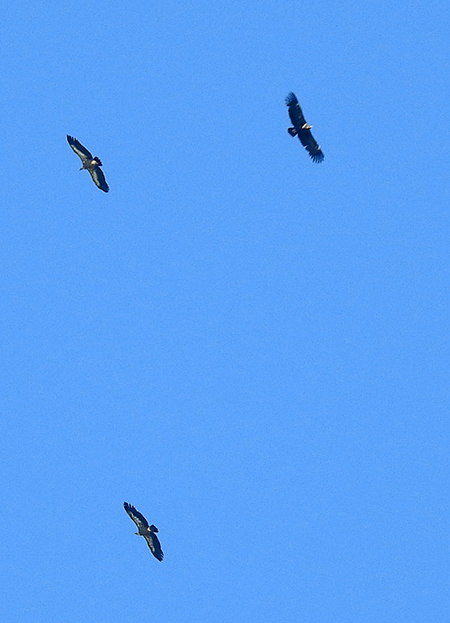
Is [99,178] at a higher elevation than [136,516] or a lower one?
higher

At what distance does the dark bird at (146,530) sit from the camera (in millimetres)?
49219

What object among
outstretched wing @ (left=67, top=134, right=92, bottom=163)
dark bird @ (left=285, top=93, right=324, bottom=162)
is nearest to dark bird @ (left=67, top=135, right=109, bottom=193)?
outstretched wing @ (left=67, top=134, right=92, bottom=163)

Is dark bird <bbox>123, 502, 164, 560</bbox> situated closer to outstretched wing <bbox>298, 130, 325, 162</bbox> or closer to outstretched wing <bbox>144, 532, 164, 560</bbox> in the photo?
outstretched wing <bbox>144, 532, 164, 560</bbox>

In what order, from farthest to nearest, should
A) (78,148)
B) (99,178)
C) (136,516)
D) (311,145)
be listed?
(99,178) < (78,148) < (136,516) < (311,145)

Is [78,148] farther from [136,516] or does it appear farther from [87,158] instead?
[136,516]

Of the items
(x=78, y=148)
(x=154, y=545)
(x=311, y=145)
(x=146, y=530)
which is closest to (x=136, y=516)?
(x=146, y=530)

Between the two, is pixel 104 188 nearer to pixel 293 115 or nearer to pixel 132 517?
pixel 293 115

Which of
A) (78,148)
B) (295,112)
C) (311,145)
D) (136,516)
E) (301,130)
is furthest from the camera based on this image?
(78,148)

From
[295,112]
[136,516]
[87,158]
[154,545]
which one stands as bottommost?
[154,545]

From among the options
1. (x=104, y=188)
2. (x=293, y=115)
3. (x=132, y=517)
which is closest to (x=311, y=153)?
(x=293, y=115)

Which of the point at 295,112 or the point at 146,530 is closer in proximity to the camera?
the point at 295,112

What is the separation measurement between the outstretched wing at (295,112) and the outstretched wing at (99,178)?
8.76 m

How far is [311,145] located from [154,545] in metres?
16.9

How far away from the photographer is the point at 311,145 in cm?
4750
